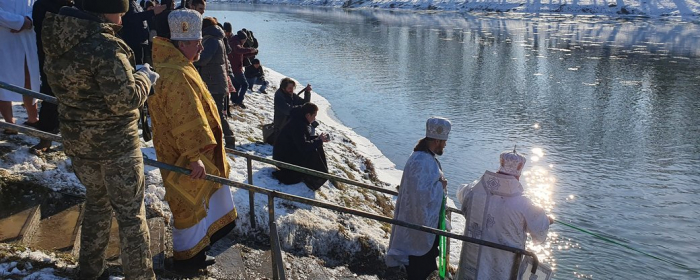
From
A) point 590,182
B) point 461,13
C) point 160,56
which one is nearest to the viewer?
point 160,56

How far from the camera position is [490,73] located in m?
25.7

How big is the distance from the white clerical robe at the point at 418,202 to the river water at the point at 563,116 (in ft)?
14.3

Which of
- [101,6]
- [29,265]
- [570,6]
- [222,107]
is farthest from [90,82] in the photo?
[570,6]

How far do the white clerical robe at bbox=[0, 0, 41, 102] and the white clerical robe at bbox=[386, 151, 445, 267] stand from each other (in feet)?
14.2

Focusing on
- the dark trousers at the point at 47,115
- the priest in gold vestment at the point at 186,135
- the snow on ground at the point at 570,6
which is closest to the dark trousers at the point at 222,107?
the dark trousers at the point at 47,115

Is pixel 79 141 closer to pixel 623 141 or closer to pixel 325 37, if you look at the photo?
pixel 623 141

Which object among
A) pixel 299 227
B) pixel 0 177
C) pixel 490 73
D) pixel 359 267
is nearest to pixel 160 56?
pixel 0 177

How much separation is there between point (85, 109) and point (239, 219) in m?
2.79

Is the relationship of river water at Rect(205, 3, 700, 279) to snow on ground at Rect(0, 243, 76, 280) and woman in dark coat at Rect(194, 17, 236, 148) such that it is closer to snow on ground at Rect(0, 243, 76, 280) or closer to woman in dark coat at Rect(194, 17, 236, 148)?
woman in dark coat at Rect(194, 17, 236, 148)

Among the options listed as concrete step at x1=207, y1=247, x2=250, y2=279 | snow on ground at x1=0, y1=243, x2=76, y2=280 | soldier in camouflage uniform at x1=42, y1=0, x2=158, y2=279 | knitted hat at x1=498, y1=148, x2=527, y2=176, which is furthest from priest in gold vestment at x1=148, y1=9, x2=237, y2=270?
knitted hat at x1=498, y1=148, x2=527, y2=176

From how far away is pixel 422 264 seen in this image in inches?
193

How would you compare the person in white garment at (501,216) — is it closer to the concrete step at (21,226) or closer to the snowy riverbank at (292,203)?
the snowy riverbank at (292,203)

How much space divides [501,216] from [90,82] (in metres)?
3.25

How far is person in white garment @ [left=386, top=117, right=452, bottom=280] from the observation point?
4594 millimetres
